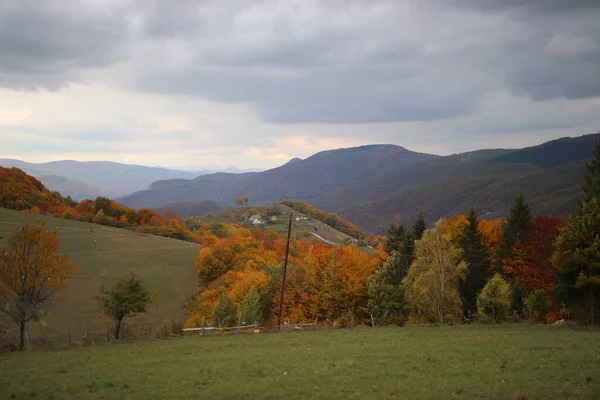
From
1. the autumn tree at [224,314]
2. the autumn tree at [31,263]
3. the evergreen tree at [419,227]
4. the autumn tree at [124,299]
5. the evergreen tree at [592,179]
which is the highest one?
the evergreen tree at [592,179]

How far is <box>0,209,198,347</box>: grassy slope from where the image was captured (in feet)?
210

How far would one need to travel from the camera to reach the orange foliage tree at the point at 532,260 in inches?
2532

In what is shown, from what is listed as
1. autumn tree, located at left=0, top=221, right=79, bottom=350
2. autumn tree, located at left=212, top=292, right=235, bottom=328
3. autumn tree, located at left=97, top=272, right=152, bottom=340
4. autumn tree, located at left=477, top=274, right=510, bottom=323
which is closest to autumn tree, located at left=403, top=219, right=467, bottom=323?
autumn tree, located at left=477, top=274, right=510, bottom=323

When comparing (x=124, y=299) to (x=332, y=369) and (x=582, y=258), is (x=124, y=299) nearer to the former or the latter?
(x=332, y=369)

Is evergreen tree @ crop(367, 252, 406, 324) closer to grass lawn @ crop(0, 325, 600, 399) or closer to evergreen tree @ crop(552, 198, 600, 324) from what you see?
evergreen tree @ crop(552, 198, 600, 324)

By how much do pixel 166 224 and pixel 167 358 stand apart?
13926 centimetres

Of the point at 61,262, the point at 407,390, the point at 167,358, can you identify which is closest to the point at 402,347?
the point at 407,390

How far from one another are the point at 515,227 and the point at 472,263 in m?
9.41

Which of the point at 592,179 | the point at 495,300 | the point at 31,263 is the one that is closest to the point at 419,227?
the point at 495,300

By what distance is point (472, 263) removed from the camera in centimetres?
6556

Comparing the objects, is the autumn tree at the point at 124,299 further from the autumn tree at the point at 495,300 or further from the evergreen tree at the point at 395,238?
the evergreen tree at the point at 395,238

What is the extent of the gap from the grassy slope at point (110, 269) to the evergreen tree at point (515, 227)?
160ft

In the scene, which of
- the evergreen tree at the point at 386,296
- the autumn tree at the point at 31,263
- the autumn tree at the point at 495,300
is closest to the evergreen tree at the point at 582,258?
the autumn tree at the point at 495,300

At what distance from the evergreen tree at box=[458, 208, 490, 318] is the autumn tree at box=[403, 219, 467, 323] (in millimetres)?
6915
